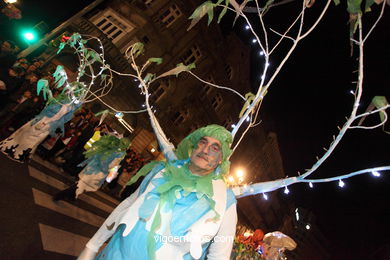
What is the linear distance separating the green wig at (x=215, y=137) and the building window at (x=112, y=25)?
1555 centimetres

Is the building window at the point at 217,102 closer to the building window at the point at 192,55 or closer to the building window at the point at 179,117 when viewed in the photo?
the building window at the point at 179,117

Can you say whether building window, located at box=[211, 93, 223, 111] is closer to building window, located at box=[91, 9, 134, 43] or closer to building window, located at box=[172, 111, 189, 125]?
building window, located at box=[172, 111, 189, 125]

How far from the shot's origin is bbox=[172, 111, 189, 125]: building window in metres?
22.1

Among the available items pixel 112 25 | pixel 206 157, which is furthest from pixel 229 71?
pixel 206 157

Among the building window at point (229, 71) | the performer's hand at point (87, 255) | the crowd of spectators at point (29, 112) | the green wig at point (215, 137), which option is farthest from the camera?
the building window at point (229, 71)

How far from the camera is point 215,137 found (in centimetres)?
229

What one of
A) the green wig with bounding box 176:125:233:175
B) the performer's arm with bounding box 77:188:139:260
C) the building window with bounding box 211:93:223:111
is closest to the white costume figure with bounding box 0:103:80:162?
the green wig with bounding box 176:125:233:175

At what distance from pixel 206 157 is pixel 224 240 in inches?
26.4

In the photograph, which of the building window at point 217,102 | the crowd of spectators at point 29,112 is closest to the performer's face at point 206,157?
the crowd of spectators at point 29,112

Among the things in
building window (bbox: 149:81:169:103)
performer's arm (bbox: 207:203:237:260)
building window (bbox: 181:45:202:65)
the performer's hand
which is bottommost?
the performer's hand

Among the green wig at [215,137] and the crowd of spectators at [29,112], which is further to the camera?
the crowd of spectators at [29,112]

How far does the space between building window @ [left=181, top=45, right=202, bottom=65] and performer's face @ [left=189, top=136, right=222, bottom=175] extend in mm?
19322

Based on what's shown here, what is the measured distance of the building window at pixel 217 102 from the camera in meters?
25.6

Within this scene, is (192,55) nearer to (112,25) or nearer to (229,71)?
(229,71)
